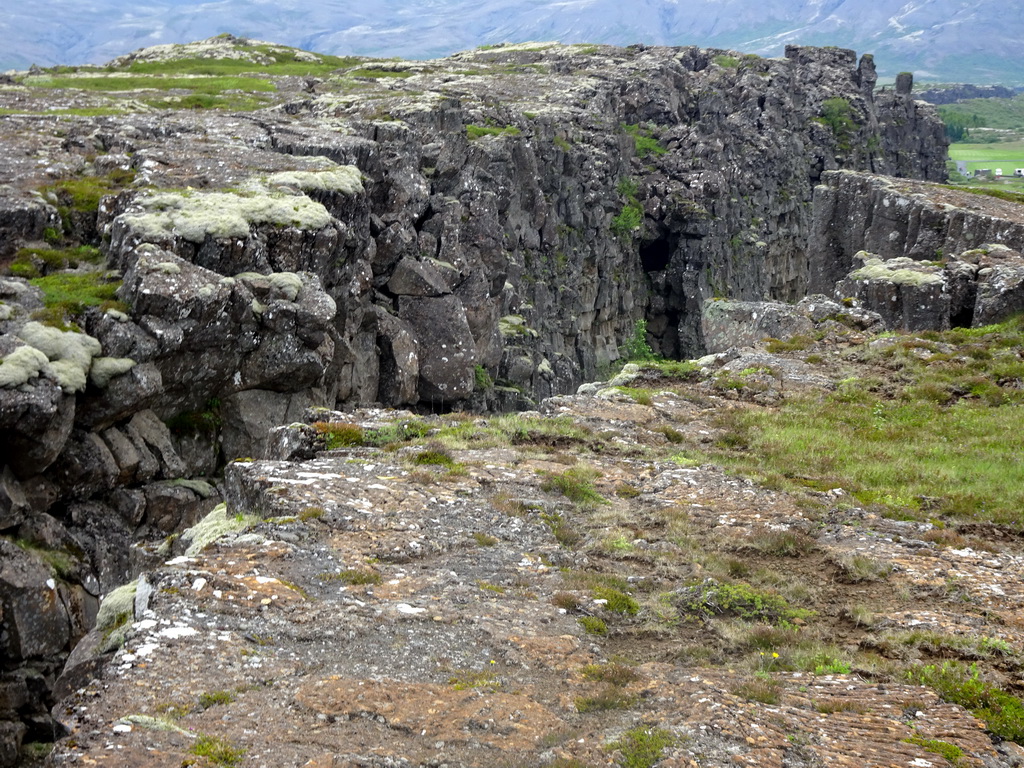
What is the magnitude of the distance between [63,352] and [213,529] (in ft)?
58.3

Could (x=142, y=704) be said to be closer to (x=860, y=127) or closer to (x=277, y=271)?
(x=277, y=271)

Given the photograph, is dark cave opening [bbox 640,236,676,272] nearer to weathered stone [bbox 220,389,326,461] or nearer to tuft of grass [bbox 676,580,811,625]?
weathered stone [bbox 220,389,326,461]

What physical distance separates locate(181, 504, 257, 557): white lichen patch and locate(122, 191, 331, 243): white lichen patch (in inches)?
872

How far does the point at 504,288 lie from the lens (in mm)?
73312

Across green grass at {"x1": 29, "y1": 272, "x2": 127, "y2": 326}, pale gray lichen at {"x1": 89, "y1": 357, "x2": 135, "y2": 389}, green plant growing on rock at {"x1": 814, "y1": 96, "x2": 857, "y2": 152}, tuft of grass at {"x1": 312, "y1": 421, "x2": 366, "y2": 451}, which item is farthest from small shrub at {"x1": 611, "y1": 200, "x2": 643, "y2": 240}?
tuft of grass at {"x1": 312, "y1": 421, "x2": 366, "y2": 451}

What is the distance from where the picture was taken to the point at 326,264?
44938 mm

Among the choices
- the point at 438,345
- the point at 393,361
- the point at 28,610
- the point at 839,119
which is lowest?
the point at 28,610

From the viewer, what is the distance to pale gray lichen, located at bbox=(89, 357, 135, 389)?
32.6 metres

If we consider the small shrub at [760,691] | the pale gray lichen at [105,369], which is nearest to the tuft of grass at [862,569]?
the small shrub at [760,691]

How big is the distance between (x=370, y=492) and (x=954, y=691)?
11.3 m

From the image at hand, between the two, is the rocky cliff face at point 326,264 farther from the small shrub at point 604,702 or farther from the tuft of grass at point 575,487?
the small shrub at point 604,702

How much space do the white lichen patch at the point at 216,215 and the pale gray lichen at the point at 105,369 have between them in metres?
6.61

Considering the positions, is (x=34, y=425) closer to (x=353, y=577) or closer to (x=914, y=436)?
(x=353, y=577)

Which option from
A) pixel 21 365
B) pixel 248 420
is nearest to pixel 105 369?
pixel 21 365
